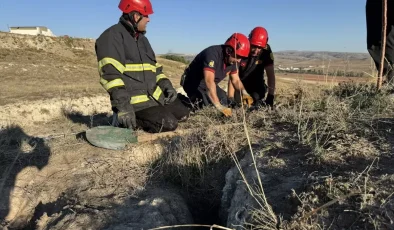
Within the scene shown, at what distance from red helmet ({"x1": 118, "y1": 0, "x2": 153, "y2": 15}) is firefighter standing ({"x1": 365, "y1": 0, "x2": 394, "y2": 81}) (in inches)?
108

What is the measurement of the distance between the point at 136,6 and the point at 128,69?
75 centimetres

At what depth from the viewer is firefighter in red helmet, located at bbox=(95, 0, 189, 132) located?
164 inches

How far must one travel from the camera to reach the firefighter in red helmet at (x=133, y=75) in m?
4.16

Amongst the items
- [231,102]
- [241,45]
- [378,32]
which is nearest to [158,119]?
[241,45]

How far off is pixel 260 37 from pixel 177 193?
283cm

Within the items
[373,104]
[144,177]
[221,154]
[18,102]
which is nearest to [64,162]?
[144,177]

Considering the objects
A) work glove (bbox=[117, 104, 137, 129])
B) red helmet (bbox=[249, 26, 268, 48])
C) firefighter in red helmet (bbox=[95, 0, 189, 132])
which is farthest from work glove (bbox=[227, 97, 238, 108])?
work glove (bbox=[117, 104, 137, 129])

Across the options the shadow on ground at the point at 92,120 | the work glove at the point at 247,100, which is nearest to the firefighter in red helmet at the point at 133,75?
the shadow on ground at the point at 92,120

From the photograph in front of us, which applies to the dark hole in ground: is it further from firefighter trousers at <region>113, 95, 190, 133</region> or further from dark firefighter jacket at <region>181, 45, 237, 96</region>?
dark firefighter jacket at <region>181, 45, 237, 96</region>

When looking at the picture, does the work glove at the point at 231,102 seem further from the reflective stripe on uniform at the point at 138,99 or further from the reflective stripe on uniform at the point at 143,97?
the reflective stripe on uniform at the point at 138,99

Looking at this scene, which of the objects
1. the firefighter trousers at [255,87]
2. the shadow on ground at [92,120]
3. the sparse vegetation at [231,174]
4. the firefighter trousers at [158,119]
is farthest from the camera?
the firefighter trousers at [255,87]

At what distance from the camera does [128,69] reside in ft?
14.9

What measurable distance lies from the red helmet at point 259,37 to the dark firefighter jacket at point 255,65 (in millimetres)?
328

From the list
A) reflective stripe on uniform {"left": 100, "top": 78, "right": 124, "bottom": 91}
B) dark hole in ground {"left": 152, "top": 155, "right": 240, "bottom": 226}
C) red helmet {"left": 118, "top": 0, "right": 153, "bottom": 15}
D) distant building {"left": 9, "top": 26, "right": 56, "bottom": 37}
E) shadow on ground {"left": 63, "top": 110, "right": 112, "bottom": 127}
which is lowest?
dark hole in ground {"left": 152, "top": 155, "right": 240, "bottom": 226}
